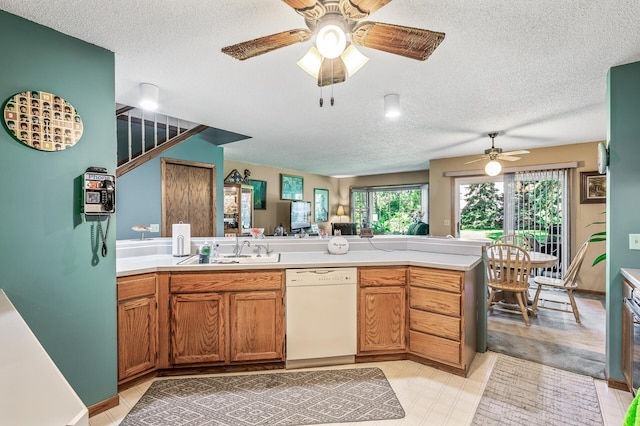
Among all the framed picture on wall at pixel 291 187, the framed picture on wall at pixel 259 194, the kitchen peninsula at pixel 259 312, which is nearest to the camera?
the kitchen peninsula at pixel 259 312

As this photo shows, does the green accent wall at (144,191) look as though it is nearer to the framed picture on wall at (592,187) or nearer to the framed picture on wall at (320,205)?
the framed picture on wall at (320,205)

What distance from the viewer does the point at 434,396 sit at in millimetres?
2104

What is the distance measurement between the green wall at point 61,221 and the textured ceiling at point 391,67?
0.53 ft

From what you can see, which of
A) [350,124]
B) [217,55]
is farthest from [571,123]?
[217,55]

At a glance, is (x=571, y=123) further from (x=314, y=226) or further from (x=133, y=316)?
(x=314, y=226)

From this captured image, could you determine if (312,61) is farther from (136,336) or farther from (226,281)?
(136,336)

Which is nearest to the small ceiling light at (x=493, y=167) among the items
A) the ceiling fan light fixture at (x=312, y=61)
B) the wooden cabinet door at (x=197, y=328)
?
the ceiling fan light fixture at (x=312, y=61)

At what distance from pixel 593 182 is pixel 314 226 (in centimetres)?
567

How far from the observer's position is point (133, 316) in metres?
2.18

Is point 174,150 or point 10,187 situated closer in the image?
point 10,187

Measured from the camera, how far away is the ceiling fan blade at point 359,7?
1218 millimetres

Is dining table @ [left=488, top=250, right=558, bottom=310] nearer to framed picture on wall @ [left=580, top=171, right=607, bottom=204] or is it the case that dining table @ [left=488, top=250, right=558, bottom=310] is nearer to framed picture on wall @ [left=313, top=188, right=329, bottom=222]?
framed picture on wall @ [left=580, top=171, right=607, bottom=204]

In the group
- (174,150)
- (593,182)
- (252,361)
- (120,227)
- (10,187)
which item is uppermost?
(174,150)

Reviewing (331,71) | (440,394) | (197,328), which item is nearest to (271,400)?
(197,328)
